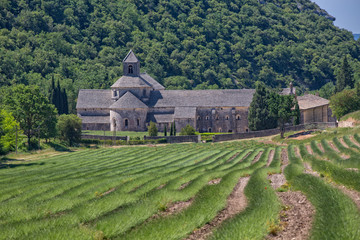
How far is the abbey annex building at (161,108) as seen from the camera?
101938 mm

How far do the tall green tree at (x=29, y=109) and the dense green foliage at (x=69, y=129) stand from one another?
4.27 m

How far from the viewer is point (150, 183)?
23328 millimetres

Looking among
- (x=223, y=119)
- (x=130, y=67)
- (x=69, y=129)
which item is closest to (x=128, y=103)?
(x=130, y=67)

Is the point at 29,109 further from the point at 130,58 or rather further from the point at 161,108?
the point at 130,58

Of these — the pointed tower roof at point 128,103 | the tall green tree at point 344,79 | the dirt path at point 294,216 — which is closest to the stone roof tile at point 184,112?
the pointed tower roof at point 128,103

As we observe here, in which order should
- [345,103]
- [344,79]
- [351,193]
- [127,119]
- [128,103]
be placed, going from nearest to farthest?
1. [351,193]
2. [127,119]
3. [128,103]
4. [345,103]
5. [344,79]

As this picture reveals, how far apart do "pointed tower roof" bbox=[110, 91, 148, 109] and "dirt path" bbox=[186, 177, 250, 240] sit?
81064 millimetres

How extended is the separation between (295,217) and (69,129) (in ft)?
231

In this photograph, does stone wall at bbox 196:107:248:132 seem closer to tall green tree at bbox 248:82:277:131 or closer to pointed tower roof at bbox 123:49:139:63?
tall green tree at bbox 248:82:277:131

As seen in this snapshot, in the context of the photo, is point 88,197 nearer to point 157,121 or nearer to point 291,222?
point 291,222

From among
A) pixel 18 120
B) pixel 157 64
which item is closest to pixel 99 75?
pixel 157 64

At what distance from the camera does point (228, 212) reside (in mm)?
16266

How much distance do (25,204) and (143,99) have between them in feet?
294

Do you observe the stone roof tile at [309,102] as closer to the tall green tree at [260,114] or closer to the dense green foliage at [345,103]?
the dense green foliage at [345,103]
